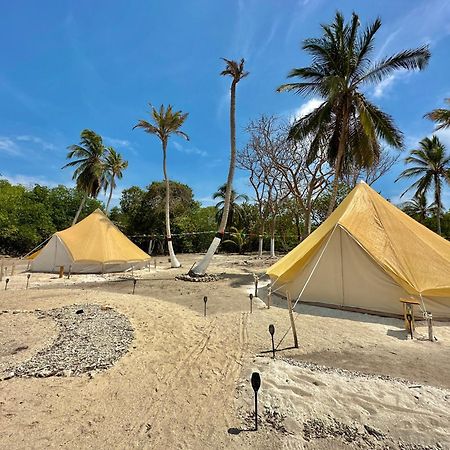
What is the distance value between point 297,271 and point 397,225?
3.38m

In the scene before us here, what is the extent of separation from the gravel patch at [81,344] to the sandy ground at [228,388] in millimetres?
204

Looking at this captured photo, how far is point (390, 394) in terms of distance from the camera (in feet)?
11.8

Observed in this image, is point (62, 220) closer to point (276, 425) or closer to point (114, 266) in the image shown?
point (114, 266)

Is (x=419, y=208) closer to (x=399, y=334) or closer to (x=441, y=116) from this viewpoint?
(x=441, y=116)

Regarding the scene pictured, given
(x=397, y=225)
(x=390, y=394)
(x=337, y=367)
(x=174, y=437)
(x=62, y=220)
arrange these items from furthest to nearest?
(x=62, y=220) < (x=397, y=225) < (x=337, y=367) < (x=390, y=394) < (x=174, y=437)

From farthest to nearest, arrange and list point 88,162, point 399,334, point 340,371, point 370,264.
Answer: point 88,162
point 370,264
point 399,334
point 340,371

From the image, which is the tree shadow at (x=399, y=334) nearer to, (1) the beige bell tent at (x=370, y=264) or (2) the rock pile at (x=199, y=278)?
(1) the beige bell tent at (x=370, y=264)

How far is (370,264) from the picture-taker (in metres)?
7.95

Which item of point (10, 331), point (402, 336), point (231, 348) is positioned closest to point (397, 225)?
point (402, 336)

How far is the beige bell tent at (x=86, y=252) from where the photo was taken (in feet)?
51.6

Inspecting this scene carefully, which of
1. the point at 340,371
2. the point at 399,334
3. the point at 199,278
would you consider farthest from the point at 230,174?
the point at 340,371

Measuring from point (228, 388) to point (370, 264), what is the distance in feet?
19.1

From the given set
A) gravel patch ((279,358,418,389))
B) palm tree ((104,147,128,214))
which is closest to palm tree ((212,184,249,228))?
palm tree ((104,147,128,214))

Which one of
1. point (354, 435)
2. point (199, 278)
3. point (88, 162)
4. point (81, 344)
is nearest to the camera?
point (354, 435)
